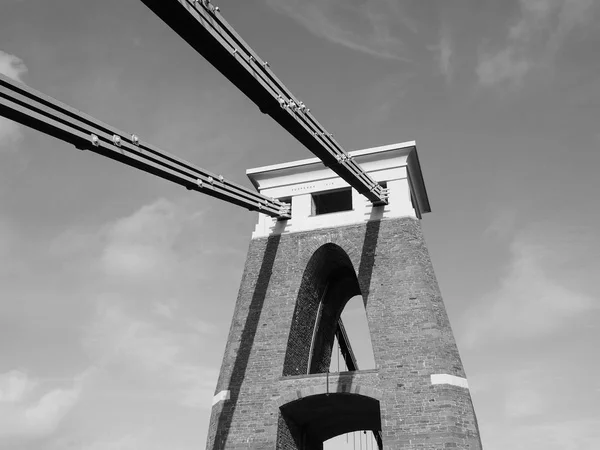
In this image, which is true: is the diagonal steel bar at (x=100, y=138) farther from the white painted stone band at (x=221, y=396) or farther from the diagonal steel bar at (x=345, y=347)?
the diagonal steel bar at (x=345, y=347)

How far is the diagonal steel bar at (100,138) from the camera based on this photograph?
8.66 m

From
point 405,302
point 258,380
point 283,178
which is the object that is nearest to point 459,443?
point 405,302

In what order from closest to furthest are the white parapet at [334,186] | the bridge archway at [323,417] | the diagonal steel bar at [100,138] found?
the diagonal steel bar at [100,138] < the bridge archway at [323,417] < the white parapet at [334,186]

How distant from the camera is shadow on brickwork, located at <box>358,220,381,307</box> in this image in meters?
15.0

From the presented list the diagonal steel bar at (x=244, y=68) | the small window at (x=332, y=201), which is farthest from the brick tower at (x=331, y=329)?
the diagonal steel bar at (x=244, y=68)

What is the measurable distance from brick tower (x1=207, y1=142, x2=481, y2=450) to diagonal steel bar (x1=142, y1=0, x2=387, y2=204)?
111 inches

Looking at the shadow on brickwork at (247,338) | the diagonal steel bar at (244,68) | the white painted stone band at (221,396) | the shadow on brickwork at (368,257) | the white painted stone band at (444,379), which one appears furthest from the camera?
the shadow on brickwork at (368,257)

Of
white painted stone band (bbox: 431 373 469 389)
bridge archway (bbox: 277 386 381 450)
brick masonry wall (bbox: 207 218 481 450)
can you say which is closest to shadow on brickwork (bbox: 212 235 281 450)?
brick masonry wall (bbox: 207 218 481 450)

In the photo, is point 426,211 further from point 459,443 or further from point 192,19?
point 192,19

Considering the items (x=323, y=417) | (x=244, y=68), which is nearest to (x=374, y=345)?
(x=323, y=417)

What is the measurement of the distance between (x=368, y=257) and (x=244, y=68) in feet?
23.1

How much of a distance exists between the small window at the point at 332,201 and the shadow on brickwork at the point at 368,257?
224 centimetres

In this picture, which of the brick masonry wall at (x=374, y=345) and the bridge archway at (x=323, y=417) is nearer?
the brick masonry wall at (x=374, y=345)

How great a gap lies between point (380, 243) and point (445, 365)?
371 cm
